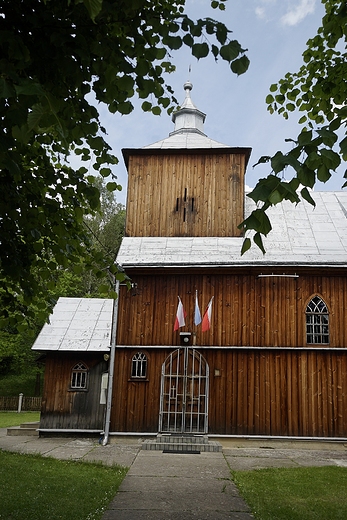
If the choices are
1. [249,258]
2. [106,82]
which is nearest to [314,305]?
[249,258]

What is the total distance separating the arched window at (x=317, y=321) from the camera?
14.0 meters

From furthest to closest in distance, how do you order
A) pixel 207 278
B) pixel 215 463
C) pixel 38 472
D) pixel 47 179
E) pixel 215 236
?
pixel 215 236 < pixel 207 278 < pixel 215 463 < pixel 38 472 < pixel 47 179

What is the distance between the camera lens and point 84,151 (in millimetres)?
5770

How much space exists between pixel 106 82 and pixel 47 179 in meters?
1.78

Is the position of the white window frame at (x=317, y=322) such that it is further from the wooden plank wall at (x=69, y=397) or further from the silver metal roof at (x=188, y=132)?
the silver metal roof at (x=188, y=132)

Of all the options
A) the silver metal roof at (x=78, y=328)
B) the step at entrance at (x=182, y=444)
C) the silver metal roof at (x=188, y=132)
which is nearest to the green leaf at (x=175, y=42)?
the step at entrance at (x=182, y=444)

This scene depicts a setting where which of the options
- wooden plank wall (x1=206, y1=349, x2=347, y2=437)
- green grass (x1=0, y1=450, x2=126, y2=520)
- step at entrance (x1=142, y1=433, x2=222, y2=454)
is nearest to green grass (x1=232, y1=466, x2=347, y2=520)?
green grass (x1=0, y1=450, x2=126, y2=520)

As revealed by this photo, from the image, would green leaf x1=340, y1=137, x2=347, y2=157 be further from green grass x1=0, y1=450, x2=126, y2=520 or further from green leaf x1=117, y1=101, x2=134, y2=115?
green grass x1=0, y1=450, x2=126, y2=520

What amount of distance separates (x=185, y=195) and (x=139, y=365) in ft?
20.0

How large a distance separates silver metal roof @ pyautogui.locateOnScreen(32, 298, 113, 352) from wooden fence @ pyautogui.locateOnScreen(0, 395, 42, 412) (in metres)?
14.0

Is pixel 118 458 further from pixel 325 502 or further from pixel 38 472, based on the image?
pixel 325 502

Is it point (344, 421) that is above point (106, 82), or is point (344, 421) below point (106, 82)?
below

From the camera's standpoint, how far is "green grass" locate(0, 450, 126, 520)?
607cm

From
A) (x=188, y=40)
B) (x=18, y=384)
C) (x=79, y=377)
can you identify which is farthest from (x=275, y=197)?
(x=18, y=384)
